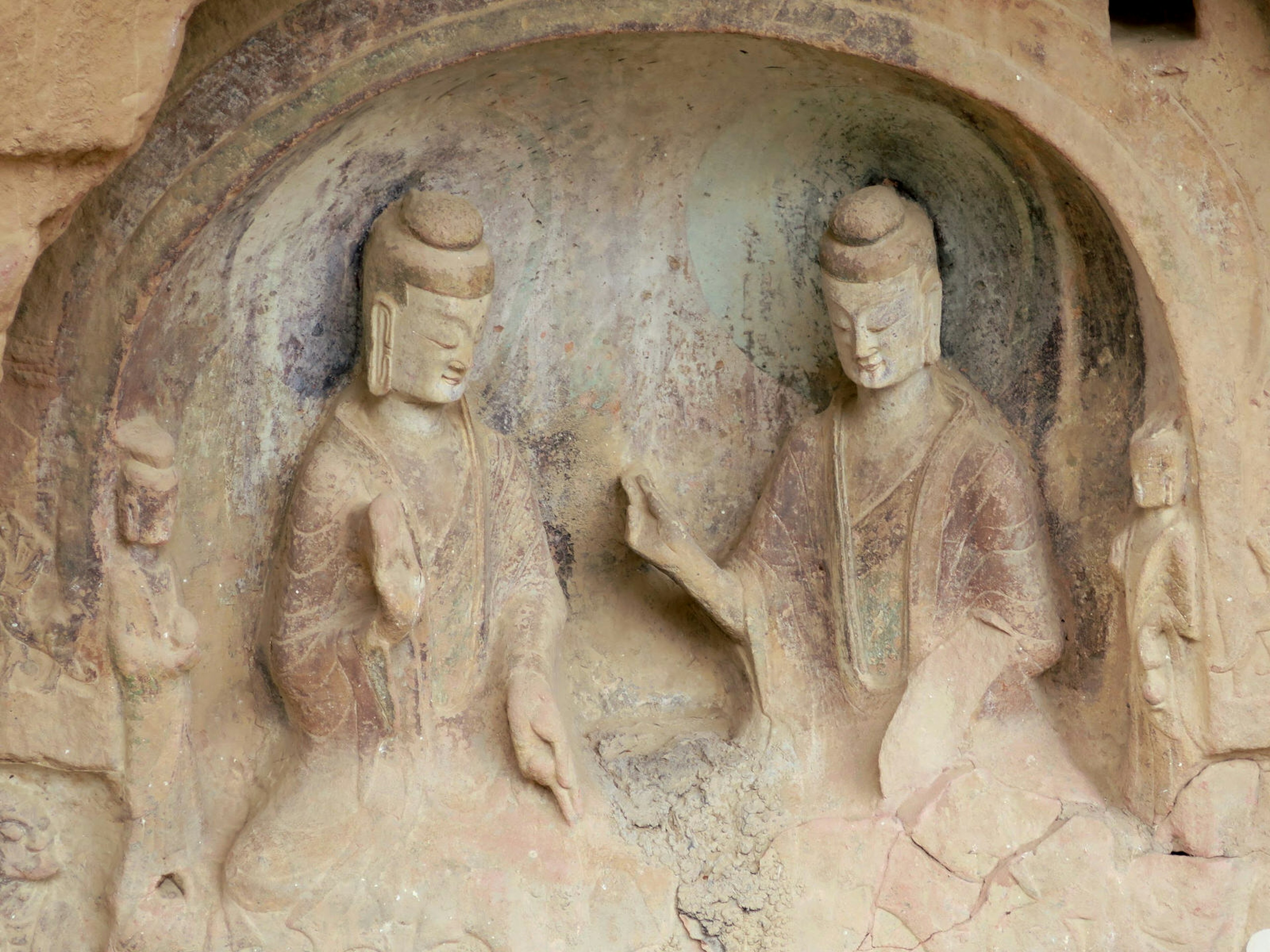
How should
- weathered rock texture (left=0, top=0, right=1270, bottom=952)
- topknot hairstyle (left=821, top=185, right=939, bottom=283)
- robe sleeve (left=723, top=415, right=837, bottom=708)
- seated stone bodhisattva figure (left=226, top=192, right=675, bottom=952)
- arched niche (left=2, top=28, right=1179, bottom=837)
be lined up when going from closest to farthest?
weathered rock texture (left=0, top=0, right=1270, bottom=952) < arched niche (left=2, top=28, right=1179, bottom=837) < seated stone bodhisattva figure (left=226, top=192, right=675, bottom=952) < topknot hairstyle (left=821, top=185, right=939, bottom=283) < robe sleeve (left=723, top=415, right=837, bottom=708)

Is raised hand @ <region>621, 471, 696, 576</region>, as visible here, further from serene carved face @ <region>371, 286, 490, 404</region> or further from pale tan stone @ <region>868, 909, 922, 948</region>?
pale tan stone @ <region>868, 909, 922, 948</region>

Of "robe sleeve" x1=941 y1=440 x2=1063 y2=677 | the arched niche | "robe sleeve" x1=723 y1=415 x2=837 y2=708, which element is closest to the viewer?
the arched niche

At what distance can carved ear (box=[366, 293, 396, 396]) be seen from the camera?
4.66 metres

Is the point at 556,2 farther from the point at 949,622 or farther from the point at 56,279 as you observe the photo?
the point at 949,622

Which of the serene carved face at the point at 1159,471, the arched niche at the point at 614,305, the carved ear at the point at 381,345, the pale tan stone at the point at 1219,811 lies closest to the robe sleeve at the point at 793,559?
the arched niche at the point at 614,305

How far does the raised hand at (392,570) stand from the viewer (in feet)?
14.7

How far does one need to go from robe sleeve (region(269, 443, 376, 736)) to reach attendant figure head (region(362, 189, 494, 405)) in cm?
30

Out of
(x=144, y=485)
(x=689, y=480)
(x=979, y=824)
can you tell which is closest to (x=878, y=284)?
(x=689, y=480)

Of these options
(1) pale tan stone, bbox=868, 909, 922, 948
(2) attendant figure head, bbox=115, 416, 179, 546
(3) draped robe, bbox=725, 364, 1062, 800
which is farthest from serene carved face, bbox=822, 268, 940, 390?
(2) attendant figure head, bbox=115, 416, 179, 546

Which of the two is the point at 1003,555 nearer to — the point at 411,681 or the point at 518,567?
the point at 518,567

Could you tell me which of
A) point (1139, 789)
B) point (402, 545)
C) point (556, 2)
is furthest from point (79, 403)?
point (1139, 789)

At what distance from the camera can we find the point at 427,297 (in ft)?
15.1

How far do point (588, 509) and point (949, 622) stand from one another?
45.6 inches

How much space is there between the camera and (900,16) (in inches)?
167
